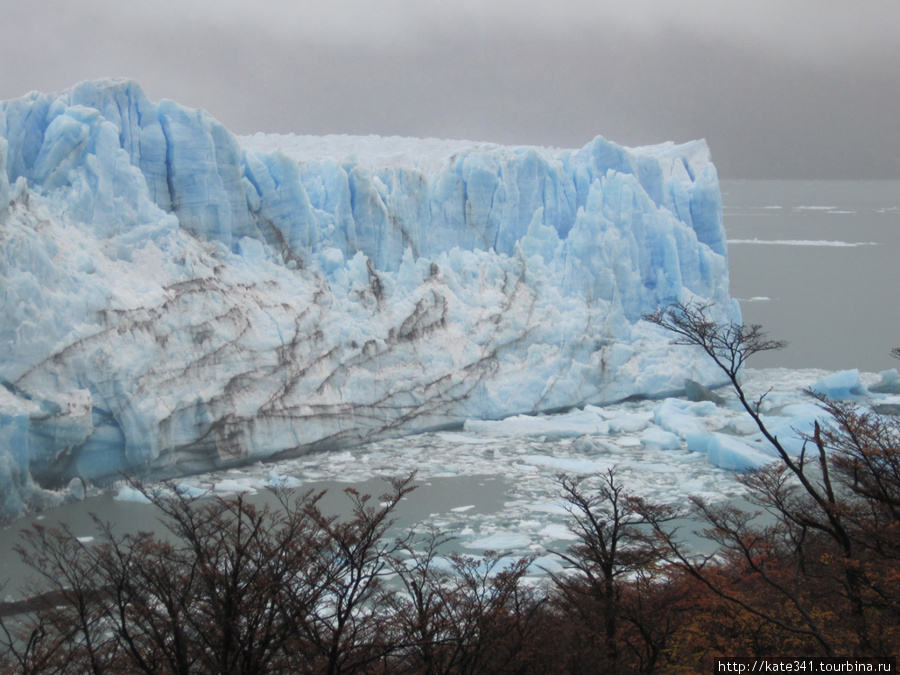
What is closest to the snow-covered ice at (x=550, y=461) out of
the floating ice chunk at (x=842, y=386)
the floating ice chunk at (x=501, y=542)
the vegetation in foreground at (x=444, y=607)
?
the floating ice chunk at (x=501, y=542)

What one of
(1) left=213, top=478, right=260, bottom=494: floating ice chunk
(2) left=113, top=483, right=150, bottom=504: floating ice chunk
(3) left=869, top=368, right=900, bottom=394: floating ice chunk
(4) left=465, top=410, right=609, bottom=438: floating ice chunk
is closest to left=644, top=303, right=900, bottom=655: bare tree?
(4) left=465, top=410, right=609, bottom=438: floating ice chunk

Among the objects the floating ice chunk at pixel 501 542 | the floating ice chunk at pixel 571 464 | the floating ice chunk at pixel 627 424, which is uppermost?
the floating ice chunk at pixel 627 424

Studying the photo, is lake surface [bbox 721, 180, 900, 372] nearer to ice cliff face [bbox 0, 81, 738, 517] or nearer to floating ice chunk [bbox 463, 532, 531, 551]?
ice cliff face [bbox 0, 81, 738, 517]

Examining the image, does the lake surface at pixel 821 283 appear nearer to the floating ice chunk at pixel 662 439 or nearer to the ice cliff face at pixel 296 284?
the ice cliff face at pixel 296 284

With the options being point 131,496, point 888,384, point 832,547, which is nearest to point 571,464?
point 832,547

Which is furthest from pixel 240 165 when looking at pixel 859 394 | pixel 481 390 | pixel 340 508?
pixel 859 394

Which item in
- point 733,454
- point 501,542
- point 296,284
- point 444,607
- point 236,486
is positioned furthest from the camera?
point 296,284

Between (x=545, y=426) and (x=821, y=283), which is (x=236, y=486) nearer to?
(x=545, y=426)
